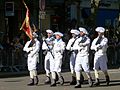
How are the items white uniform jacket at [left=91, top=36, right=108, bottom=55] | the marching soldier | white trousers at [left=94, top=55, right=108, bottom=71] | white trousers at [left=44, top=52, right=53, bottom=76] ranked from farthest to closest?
white trousers at [left=44, top=52, right=53, bottom=76]
the marching soldier
white trousers at [left=94, top=55, right=108, bottom=71]
white uniform jacket at [left=91, top=36, right=108, bottom=55]

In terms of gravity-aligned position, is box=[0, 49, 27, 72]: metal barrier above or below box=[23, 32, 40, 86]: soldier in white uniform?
below

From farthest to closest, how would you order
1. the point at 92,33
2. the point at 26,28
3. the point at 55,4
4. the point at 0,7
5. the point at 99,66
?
the point at 55,4 < the point at 0,7 < the point at 92,33 < the point at 26,28 < the point at 99,66

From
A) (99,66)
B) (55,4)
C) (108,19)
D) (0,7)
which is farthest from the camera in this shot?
(108,19)

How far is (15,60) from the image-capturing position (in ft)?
90.5

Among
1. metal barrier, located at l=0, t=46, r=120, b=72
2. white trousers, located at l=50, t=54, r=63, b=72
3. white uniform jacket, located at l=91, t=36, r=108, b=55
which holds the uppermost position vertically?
white uniform jacket, located at l=91, t=36, r=108, b=55

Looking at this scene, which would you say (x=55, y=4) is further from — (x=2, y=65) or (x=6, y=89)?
(x=6, y=89)

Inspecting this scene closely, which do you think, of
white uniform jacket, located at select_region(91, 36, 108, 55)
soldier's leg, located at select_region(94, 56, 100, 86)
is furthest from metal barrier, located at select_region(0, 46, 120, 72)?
white uniform jacket, located at select_region(91, 36, 108, 55)

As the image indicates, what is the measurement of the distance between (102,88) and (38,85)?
276cm

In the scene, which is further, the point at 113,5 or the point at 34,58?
the point at 113,5

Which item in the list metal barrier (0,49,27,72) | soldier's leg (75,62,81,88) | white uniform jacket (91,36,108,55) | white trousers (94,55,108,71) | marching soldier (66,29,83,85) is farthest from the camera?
metal barrier (0,49,27,72)

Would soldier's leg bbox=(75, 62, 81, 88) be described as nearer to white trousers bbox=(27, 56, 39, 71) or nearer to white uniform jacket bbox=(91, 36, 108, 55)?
white uniform jacket bbox=(91, 36, 108, 55)

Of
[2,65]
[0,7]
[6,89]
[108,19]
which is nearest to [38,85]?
[6,89]

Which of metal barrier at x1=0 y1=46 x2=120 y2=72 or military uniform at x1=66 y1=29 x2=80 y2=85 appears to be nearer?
military uniform at x1=66 y1=29 x2=80 y2=85

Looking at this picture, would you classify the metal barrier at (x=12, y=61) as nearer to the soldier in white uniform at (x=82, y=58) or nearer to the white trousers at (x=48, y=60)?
the white trousers at (x=48, y=60)
